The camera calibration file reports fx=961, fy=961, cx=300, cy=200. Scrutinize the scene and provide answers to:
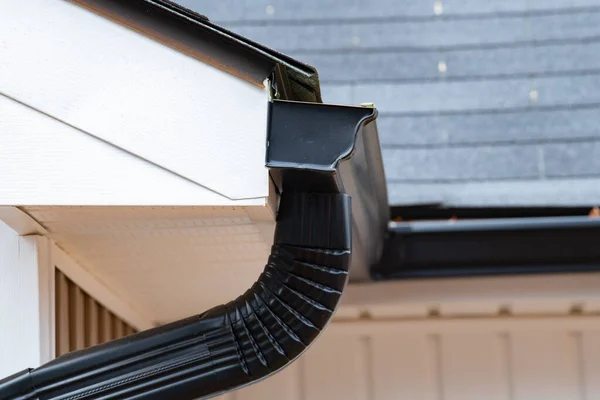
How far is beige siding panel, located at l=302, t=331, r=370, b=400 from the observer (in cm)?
315

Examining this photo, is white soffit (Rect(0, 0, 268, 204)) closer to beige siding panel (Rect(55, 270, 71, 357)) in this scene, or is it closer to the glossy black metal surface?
the glossy black metal surface

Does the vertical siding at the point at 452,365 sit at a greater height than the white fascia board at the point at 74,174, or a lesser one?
lesser

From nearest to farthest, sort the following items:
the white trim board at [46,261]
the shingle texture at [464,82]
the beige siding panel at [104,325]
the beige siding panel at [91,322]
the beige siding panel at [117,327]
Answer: the white trim board at [46,261] < the beige siding panel at [91,322] < the beige siding panel at [104,325] < the beige siding panel at [117,327] < the shingle texture at [464,82]

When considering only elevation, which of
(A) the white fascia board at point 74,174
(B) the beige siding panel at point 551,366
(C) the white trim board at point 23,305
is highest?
(A) the white fascia board at point 74,174

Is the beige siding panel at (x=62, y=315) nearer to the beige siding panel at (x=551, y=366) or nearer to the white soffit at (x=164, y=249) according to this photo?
the white soffit at (x=164, y=249)

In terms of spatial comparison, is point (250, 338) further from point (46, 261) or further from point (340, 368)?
point (340, 368)

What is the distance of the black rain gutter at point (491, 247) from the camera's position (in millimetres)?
2564

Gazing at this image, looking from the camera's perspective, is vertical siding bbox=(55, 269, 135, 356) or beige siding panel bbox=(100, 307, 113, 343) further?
beige siding panel bbox=(100, 307, 113, 343)

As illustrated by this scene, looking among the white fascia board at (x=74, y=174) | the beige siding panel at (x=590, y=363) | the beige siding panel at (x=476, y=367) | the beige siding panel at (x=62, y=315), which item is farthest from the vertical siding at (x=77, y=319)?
the beige siding panel at (x=590, y=363)

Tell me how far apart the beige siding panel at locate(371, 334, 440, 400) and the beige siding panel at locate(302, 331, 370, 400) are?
7 cm

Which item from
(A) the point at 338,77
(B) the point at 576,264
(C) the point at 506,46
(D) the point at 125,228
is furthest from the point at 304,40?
(D) the point at 125,228

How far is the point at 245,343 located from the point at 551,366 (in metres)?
1.51

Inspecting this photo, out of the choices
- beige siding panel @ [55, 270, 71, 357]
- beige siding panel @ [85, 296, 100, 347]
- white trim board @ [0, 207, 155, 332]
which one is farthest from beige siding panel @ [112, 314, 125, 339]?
beige siding panel @ [55, 270, 71, 357]

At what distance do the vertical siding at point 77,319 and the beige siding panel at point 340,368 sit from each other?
2.47 ft
